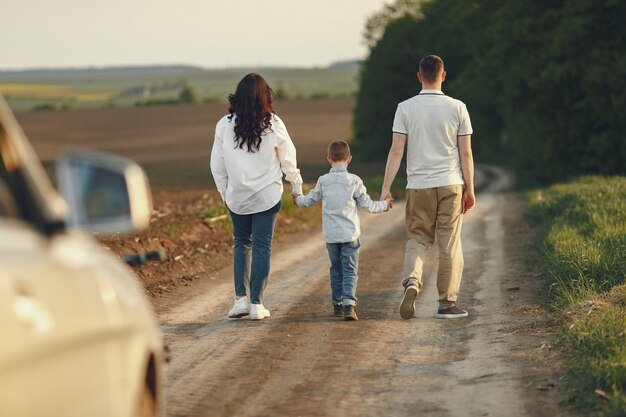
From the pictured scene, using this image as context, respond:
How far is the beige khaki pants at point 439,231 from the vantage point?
10203 mm

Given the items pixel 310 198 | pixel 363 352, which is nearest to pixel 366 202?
pixel 310 198

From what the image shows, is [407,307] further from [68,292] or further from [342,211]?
[68,292]

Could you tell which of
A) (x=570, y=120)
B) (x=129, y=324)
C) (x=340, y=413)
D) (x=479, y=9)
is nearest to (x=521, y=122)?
(x=570, y=120)

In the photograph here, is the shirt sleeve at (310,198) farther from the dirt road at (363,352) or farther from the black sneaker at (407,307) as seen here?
the black sneaker at (407,307)

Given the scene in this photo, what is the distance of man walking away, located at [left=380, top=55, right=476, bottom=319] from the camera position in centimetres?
1014

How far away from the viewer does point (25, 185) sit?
3469mm

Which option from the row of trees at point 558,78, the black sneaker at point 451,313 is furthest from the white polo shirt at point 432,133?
the row of trees at point 558,78

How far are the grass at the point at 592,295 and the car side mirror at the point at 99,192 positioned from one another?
135 inches

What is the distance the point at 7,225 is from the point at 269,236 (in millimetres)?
6872

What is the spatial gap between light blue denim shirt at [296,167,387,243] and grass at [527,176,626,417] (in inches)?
70.8

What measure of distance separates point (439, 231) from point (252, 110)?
1987mm

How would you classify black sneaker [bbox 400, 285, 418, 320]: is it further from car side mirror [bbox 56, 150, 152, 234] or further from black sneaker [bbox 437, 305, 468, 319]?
car side mirror [bbox 56, 150, 152, 234]

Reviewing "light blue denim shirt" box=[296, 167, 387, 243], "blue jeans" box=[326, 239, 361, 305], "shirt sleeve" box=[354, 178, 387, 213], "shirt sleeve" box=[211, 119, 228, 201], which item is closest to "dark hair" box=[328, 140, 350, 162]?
"light blue denim shirt" box=[296, 167, 387, 243]

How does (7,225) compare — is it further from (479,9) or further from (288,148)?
(479,9)
